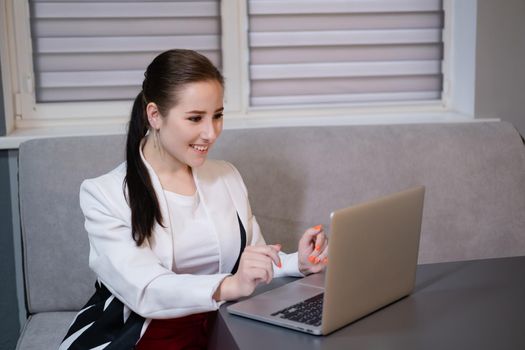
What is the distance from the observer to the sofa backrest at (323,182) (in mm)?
2021

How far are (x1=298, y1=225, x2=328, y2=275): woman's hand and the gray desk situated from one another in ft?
0.26

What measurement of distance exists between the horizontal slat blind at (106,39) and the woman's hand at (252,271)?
52.5 inches

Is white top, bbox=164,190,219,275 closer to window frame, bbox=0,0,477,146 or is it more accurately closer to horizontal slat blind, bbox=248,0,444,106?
window frame, bbox=0,0,477,146

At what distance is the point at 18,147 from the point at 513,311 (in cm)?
158

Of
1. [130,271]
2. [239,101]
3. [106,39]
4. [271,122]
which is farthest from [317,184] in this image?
[106,39]

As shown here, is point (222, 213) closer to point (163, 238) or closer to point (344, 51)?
point (163, 238)

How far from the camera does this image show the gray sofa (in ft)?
6.63

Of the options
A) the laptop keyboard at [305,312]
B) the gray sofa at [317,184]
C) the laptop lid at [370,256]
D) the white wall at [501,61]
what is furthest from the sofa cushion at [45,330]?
the white wall at [501,61]

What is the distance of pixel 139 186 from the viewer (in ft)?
5.25

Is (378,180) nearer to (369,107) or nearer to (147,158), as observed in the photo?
(369,107)

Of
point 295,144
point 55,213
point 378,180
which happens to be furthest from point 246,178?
point 55,213

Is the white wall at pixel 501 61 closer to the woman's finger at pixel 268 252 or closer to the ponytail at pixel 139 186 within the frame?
the ponytail at pixel 139 186

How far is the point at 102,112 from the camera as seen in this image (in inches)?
98.9

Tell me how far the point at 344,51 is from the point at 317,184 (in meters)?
0.70
